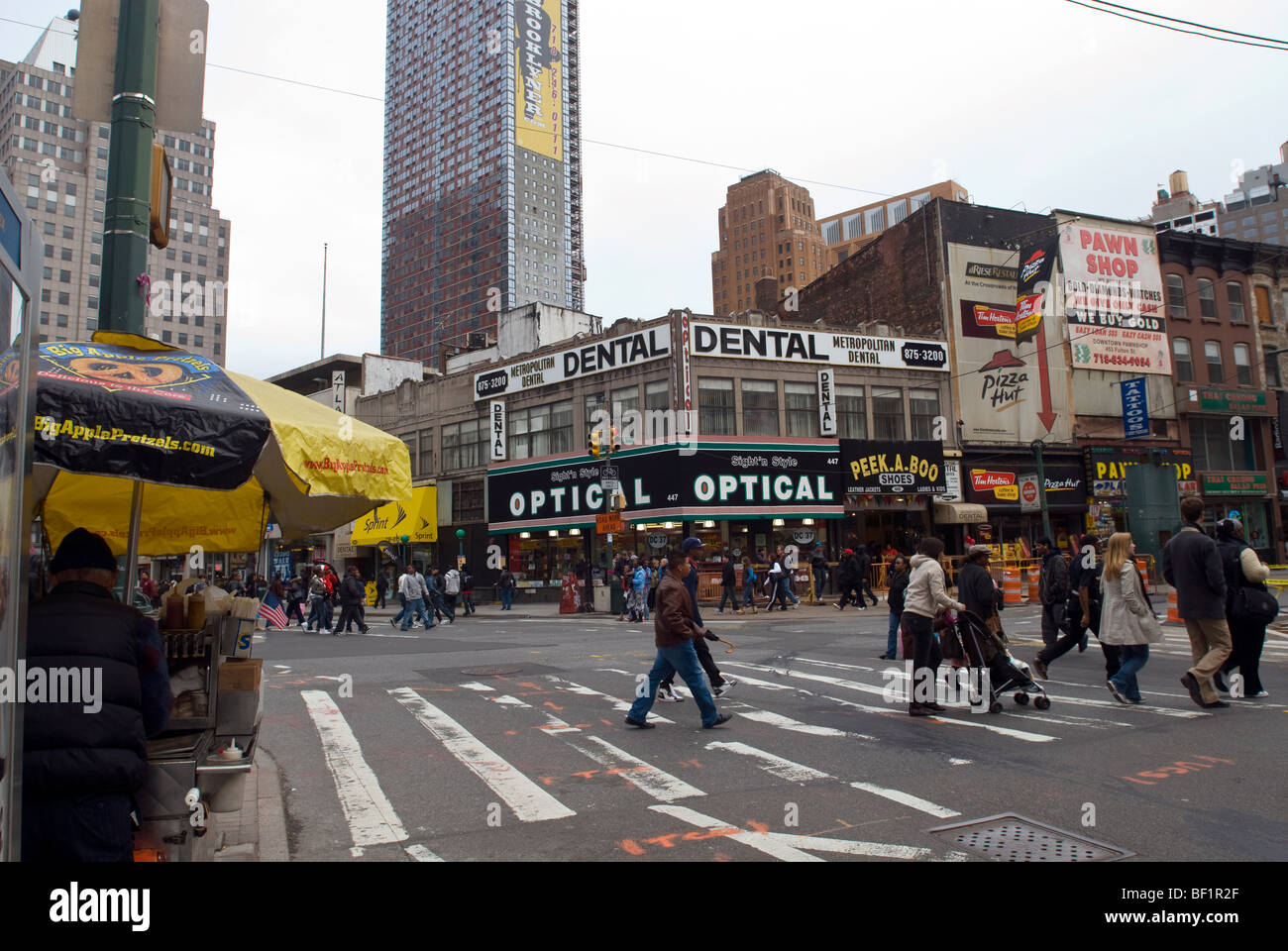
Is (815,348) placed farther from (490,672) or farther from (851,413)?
(490,672)

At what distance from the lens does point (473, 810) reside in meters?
5.95

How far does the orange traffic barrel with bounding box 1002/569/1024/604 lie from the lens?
1017 inches

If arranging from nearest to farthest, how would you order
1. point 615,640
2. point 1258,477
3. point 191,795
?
1. point 191,795
2. point 615,640
3. point 1258,477

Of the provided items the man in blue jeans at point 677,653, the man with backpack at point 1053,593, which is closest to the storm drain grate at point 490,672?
the man in blue jeans at point 677,653

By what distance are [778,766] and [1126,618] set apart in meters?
4.55

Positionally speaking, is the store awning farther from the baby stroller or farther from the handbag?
the baby stroller

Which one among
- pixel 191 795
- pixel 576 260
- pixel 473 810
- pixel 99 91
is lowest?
pixel 473 810

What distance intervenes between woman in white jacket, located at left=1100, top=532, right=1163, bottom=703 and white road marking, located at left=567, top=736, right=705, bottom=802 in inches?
212

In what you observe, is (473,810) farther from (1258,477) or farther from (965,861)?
(1258,477)

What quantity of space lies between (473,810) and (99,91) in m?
5.51

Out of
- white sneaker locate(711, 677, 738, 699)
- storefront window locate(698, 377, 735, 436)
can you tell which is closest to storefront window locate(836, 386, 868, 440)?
storefront window locate(698, 377, 735, 436)
